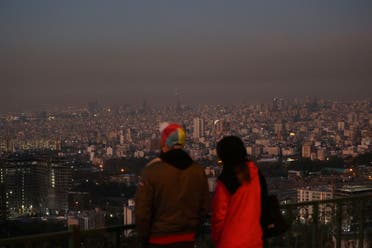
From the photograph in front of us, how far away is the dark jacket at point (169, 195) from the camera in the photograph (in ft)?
11.1

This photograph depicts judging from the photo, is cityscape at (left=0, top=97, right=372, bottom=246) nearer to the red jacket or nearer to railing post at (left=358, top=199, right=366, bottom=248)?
railing post at (left=358, top=199, right=366, bottom=248)

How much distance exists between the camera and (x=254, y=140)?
16.5 m

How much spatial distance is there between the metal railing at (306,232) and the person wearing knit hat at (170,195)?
645mm

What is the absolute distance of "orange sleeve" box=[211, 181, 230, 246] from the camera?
11.4 feet

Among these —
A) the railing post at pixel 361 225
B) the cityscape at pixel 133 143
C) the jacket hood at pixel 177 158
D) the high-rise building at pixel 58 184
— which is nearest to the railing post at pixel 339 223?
the railing post at pixel 361 225

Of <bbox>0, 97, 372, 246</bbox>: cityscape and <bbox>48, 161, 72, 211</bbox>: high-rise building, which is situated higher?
<bbox>0, 97, 372, 246</bbox>: cityscape

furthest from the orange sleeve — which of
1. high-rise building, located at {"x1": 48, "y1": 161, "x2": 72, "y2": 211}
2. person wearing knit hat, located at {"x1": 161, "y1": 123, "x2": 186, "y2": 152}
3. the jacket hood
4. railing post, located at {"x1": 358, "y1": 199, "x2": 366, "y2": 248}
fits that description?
high-rise building, located at {"x1": 48, "y1": 161, "x2": 72, "y2": 211}

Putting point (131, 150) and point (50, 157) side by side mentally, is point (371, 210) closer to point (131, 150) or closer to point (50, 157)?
point (131, 150)

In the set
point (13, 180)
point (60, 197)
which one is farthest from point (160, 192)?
point (13, 180)

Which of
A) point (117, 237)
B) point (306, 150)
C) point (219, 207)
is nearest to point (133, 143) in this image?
point (306, 150)

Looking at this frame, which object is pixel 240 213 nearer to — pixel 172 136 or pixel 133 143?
pixel 172 136

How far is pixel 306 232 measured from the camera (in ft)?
19.0

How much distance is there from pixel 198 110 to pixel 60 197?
5569 mm

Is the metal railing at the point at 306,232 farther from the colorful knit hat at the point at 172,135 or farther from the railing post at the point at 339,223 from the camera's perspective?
the colorful knit hat at the point at 172,135
